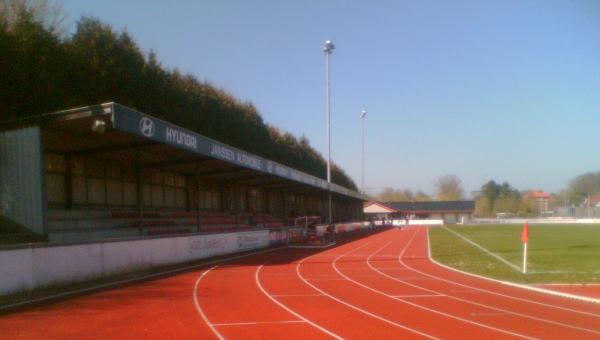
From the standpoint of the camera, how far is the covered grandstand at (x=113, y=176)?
16.3m

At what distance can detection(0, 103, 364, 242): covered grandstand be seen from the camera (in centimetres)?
1628

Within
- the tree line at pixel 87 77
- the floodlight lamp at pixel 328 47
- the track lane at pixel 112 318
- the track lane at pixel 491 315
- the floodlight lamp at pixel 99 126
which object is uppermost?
the floodlight lamp at pixel 328 47

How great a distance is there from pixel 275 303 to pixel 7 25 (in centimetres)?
1703

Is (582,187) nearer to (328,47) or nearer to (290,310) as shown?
(328,47)

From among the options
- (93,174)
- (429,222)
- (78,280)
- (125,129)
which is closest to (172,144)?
(125,129)

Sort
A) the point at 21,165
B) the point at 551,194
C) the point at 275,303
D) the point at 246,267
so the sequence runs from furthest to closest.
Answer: the point at 551,194 < the point at 246,267 < the point at 21,165 < the point at 275,303

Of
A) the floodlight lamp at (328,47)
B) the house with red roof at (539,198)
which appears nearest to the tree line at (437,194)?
the house with red roof at (539,198)

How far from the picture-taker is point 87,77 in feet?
83.6

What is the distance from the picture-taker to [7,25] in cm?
2084

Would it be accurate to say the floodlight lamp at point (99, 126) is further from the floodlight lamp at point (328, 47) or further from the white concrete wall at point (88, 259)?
the floodlight lamp at point (328, 47)

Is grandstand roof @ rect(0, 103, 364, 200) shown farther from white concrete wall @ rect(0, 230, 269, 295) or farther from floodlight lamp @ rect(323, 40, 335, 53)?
floodlight lamp @ rect(323, 40, 335, 53)

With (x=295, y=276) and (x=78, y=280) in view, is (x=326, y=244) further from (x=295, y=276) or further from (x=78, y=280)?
(x=78, y=280)

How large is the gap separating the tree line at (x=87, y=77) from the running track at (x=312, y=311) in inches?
420

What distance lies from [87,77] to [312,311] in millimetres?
19730
